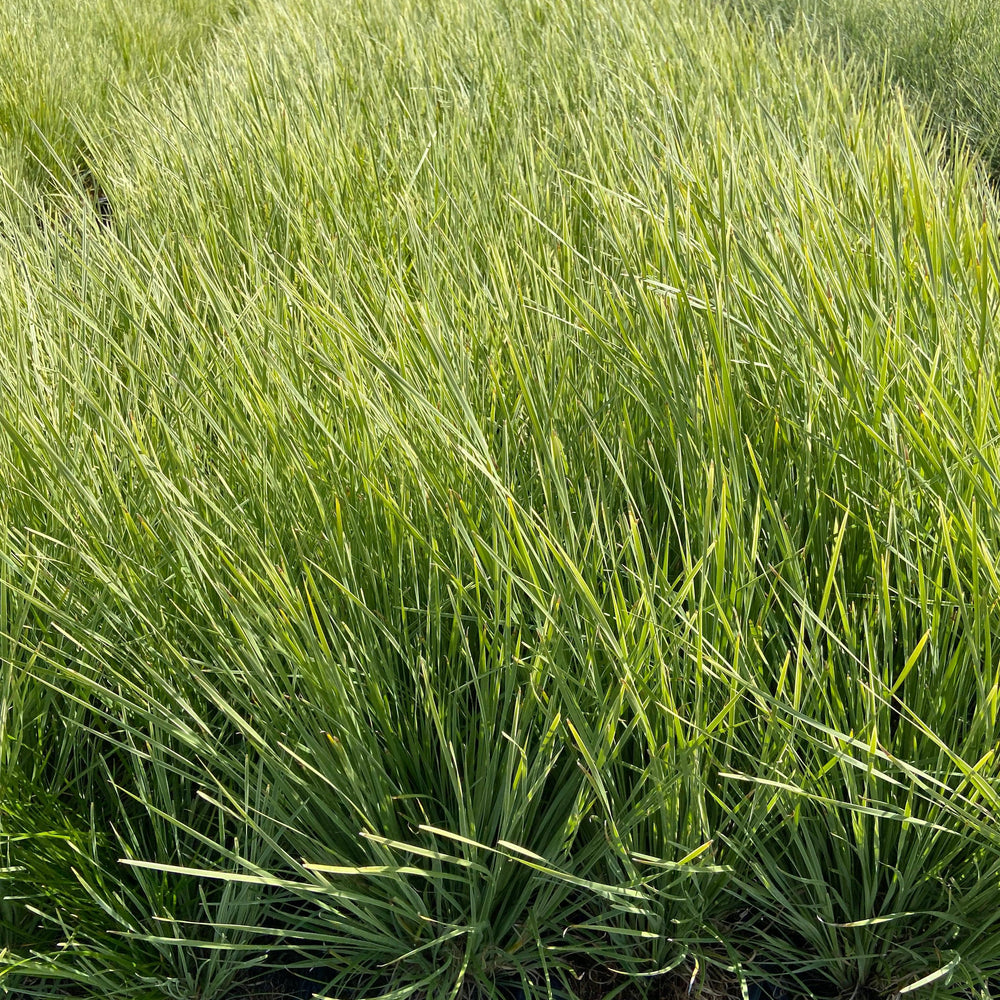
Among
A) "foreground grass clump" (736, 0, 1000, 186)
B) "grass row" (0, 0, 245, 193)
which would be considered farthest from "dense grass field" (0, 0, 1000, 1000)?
"foreground grass clump" (736, 0, 1000, 186)

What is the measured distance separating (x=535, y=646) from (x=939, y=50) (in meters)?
3.16

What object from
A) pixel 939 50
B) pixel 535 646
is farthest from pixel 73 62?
pixel 535 646

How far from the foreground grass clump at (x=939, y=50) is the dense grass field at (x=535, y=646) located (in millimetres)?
2116


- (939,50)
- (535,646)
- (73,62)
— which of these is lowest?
(939,50)

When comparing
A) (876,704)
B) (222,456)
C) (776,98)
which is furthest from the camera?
(776,98)

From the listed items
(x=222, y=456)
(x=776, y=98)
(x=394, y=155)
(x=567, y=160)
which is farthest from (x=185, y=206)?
(x=776, y=98)

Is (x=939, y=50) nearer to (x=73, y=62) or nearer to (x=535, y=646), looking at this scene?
(x=73, y=62)

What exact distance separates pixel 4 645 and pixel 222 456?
0.88 ft

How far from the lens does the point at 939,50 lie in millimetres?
3156

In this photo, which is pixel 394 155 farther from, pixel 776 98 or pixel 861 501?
pixel 861 501

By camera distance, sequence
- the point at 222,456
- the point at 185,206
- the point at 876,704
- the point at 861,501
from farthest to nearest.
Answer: the point at 185,206
the point at 222,456
the point at 861,501
the point at 876,704

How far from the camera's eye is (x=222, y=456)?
0.99 m

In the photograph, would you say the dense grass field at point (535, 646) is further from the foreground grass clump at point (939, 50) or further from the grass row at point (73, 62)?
the foreground grass clump at point (939, 50)

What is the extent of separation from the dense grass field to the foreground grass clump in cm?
212
